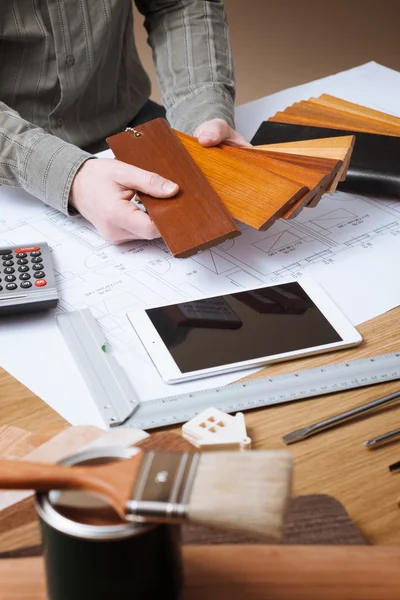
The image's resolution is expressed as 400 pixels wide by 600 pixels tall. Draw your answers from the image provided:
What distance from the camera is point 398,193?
1.34 m

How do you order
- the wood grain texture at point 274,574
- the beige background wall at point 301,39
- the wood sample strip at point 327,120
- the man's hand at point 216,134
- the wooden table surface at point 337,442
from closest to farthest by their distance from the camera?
1. the wood grain texture at point 274,574
2. the wooden table surface at point 337,442
3. the man's hand at point 216,134
4. the wood sample strip at point 327,120
5. the beige background wall at point 301,39

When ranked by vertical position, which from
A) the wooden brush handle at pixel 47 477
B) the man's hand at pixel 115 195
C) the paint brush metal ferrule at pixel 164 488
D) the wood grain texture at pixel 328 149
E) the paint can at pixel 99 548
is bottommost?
the man's hand at pixel 115 195

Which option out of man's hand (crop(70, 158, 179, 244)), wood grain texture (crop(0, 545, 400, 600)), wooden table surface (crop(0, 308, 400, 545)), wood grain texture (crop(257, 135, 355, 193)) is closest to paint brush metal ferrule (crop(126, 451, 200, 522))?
wood grain texture (crop(0, 545, 400, 600))

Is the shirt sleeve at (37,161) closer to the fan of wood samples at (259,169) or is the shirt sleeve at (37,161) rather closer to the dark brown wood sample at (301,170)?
the fan of wood samples at (259,169)

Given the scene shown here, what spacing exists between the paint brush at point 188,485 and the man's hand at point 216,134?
0.83 m

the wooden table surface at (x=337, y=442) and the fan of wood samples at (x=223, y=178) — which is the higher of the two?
the fan of wood samples at (x=223, y=178)

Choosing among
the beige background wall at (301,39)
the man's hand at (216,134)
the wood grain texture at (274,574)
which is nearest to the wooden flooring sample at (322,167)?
the man's hand at (216,134)

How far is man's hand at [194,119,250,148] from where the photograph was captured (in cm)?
130

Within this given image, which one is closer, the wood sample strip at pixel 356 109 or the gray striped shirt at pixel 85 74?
the gray striped shirt at pixel 85 74

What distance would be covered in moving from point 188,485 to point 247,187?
0.73 meters

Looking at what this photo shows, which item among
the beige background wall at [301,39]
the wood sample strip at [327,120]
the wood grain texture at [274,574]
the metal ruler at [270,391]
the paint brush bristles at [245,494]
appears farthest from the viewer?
the beige background wall at [301,39]

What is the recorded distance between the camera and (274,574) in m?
0.67

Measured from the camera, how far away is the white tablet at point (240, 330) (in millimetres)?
974

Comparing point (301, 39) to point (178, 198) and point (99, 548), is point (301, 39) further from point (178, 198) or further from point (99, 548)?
point (99, 548)
